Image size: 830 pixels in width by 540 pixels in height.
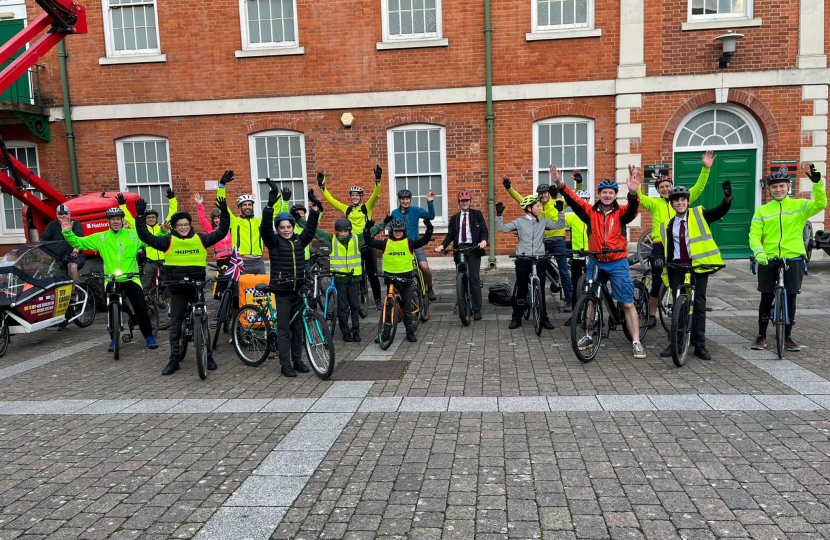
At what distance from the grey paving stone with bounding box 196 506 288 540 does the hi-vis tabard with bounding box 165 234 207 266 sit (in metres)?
3.93

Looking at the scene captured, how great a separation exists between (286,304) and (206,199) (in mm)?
8982

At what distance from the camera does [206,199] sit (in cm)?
1447

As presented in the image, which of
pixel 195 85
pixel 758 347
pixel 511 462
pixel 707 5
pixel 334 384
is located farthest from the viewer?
pixel 195 85

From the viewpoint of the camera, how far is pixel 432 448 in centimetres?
440

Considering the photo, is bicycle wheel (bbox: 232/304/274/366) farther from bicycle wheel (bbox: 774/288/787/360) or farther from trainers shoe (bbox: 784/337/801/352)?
trainers shoe (bbox: 784/337/801/352)

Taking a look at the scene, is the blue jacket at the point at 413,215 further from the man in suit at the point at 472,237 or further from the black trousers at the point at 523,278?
the black trousers at the point at 523,278

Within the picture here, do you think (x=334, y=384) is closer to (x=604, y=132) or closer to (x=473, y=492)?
(x=473, y=492)

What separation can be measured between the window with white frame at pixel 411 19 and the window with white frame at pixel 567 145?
3.19 metres

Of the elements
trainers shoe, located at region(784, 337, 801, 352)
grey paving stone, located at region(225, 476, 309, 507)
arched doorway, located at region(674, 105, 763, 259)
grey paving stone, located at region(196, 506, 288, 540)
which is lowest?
trainers shoe, located at region(784, 337, 801, 352)

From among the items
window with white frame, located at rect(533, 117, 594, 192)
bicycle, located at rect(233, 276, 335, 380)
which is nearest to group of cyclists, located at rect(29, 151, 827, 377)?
bicycle, located at rect(233, 276, 335, 380)

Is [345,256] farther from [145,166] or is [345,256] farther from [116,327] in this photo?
[145,166]

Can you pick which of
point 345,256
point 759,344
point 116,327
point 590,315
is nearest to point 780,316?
point 759,344

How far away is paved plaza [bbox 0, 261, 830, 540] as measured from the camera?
3391 millimetres

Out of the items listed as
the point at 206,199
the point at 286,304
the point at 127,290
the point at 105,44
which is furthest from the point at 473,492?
the point at 105,44
